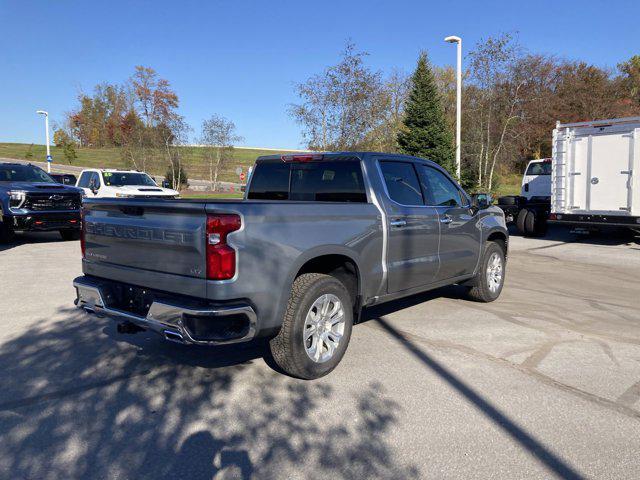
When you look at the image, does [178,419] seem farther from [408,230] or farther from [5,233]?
[5,233]

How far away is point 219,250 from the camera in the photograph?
3.45m

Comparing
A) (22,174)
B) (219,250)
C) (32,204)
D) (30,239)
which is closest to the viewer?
(219,250)

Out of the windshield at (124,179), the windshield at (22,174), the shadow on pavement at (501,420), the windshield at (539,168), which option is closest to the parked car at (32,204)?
the windshield at (22,174)

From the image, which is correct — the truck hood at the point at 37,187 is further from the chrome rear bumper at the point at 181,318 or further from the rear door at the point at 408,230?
the rear door at the point at 408,230

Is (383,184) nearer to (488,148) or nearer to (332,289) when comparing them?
(332,289)

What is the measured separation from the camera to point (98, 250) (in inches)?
175

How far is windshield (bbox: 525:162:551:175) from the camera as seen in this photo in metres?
16.7

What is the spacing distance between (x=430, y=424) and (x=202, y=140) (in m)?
32.2

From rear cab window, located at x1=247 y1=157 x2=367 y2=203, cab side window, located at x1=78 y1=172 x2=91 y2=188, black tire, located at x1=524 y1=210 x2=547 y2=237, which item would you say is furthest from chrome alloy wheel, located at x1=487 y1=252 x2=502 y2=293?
cab side window, located at x1=78 y1=172 x2=91 y2=188

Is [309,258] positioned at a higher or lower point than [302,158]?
lower

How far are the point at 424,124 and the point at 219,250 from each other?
22882 millimetres

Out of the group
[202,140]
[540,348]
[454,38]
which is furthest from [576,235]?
[202,140]

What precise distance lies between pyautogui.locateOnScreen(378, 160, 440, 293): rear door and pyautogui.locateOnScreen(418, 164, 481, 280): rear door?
0.49ft

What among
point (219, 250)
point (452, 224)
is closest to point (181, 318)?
point (219, 250)
